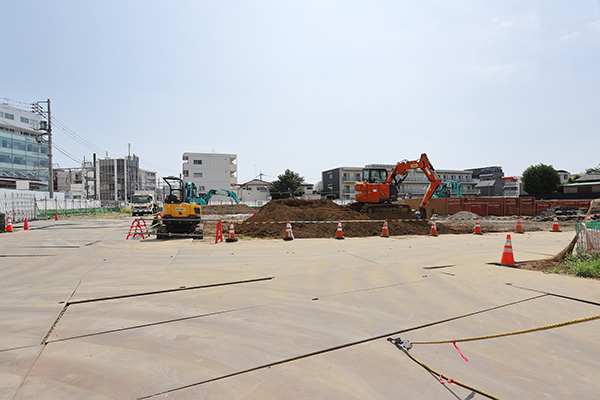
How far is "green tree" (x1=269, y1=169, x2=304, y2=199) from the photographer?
198 feet

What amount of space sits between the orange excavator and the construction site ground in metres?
11.0

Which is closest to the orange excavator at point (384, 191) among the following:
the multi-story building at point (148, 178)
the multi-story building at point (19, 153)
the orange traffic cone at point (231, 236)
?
the orange traffic cone at point (231, 236)

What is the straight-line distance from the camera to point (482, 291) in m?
5.82

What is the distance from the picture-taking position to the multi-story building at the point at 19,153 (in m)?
58.7

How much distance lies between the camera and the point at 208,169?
6625cm

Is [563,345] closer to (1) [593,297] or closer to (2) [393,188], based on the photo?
(1) [593,297]

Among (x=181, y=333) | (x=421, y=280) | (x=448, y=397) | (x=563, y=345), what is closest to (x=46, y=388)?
(x=181, y=333)


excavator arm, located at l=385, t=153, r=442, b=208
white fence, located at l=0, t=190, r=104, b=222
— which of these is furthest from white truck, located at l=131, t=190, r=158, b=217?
excavator arm, located at l=385, t=153, r=442, b=208

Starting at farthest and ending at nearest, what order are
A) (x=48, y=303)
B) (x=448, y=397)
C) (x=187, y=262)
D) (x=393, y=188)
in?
(x=393, y=188)
(x=187, y=262)
(x=48, y=303)
(x=448, y=397)

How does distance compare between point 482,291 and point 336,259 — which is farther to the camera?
point 336,259

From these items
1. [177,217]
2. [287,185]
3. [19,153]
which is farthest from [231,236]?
[19,153]

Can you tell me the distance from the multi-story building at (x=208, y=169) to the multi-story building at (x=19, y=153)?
2674 centimetres

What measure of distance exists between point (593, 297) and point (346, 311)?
4.17 meters

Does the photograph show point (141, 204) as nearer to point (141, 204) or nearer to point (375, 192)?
point (141, 204)
